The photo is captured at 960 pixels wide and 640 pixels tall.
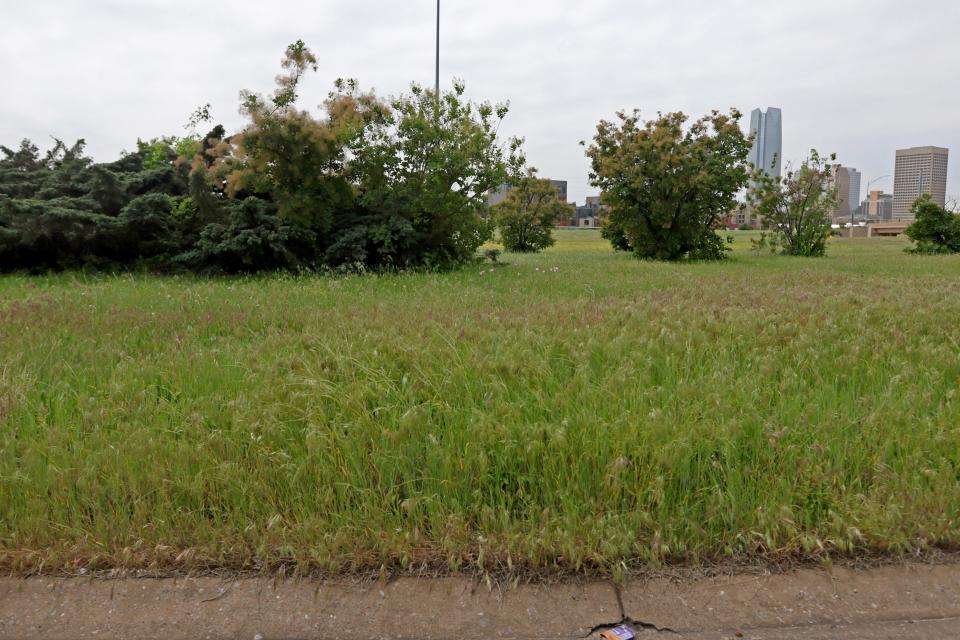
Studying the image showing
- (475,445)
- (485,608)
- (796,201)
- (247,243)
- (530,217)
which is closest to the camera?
(485,608)

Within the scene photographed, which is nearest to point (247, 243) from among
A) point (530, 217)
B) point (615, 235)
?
point (615, 235)

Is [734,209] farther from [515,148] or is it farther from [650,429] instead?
[650,429]

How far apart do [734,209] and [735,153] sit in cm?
181

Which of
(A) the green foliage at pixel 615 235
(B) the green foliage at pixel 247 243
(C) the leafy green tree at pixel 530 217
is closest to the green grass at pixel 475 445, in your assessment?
(B) the green foliage at pixel 247 243

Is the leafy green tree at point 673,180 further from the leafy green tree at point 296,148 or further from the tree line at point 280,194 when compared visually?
the leafy green tree at point 296,148

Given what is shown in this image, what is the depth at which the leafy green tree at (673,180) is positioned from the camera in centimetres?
1708

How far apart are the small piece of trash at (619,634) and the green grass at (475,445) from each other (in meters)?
0.28

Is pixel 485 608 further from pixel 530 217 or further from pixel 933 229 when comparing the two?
pixel 933 229

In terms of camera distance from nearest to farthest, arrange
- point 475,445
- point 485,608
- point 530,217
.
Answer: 1. point 485,608
2. point 475,445
3. point 530,217

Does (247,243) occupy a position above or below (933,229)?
below

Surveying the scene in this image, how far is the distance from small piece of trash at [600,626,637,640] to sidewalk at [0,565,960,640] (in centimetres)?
3

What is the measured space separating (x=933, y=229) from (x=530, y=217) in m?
14.7

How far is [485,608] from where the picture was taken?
2.15 metres

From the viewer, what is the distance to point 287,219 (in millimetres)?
10992
